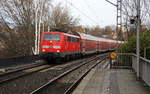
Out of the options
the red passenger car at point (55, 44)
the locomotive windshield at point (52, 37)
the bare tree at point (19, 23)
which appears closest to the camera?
the red passenger car at point (55, 44)

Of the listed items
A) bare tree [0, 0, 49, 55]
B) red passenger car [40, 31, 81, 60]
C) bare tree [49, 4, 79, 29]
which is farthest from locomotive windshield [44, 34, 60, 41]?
bare tree [49, 4, 79, 29]

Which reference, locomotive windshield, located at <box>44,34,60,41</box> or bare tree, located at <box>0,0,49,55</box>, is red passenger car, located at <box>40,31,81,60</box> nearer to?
locomotive windshield, located at <box>44,34,60,41</box>

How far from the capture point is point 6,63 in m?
18.2

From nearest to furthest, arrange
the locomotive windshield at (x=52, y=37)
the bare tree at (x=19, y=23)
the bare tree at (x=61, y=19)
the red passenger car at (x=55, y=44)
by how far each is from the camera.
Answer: the red passenger car at (x=55, y=44), the locomotive windshield at (x=52, y=37), the bare tree at (x=19, y=23), the bare tree at (x=61, y=19)

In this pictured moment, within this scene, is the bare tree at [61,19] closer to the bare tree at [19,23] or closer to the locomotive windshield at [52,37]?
the bare tree at [19,23]

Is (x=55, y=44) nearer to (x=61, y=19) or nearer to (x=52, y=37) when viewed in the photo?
(x=52, y=37)

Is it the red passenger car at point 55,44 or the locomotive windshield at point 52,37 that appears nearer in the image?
the red passenger car at point 55,44

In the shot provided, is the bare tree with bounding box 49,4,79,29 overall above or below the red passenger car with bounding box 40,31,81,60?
above

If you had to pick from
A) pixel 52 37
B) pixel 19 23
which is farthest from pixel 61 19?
pixel 52 37

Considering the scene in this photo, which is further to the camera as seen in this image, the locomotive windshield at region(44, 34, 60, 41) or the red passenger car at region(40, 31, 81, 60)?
the locomotive windshield at region(44, 34, 60, 41)

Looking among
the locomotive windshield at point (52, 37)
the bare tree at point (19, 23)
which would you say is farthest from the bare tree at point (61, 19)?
the locomotive windshield at point (52, 37)

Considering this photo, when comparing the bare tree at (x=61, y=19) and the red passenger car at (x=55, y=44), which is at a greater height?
the bare tree at (x=61, y=19)

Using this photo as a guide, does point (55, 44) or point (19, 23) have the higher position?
point (19, 23)

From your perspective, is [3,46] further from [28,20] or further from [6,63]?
[6,63]
